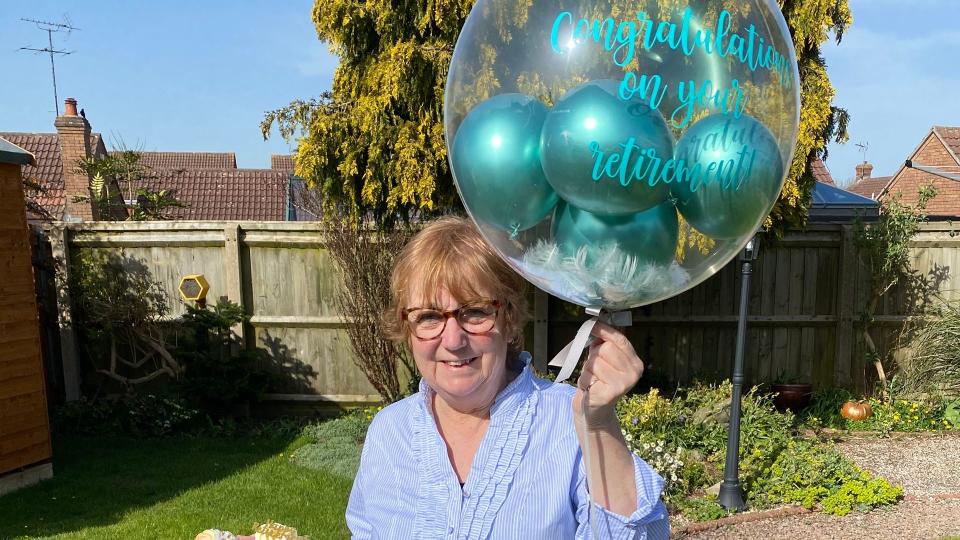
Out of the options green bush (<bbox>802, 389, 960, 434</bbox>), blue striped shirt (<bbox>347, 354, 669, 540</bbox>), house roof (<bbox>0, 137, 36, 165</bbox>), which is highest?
house roof (<bbox>0, 137, 36, 165</bbox>)

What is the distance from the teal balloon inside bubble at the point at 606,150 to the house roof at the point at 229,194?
17.2 metres

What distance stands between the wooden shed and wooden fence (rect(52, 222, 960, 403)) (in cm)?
180

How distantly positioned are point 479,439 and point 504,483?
0.15 m

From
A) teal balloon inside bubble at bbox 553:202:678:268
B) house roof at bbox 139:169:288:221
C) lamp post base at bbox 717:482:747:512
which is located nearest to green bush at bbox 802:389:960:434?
lamp post base at bbox 717:482:747:512

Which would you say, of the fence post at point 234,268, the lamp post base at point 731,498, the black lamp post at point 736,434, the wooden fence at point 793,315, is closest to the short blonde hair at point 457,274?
the black lamp post at point 736,434

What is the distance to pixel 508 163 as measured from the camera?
0.98 metres

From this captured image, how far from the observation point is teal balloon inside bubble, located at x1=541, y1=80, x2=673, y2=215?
91cm

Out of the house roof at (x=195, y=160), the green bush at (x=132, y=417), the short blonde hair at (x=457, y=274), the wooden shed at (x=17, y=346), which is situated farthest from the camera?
the house roof at (x=195, y=160)

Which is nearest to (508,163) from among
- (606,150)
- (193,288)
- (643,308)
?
(606,150)

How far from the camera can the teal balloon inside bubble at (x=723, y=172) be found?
36.6 inches

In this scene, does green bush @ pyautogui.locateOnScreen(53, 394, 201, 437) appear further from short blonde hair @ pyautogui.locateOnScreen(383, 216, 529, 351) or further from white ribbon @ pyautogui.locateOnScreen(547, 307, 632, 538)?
white ribbon @ pyautogui.locateOnScreen(547, 307, 632, 538)

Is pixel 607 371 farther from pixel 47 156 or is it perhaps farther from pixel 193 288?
pixel 47 156

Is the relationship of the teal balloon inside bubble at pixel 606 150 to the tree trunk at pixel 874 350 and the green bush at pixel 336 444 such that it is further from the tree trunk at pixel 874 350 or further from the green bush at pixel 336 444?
the tree trunk at pixel 874 350

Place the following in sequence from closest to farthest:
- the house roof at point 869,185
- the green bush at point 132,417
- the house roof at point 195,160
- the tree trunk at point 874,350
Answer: the green bush at point 132,417 → the tree trunk at point 874,350 → the house roof at point 869,185 → the house roof at point 195,160
